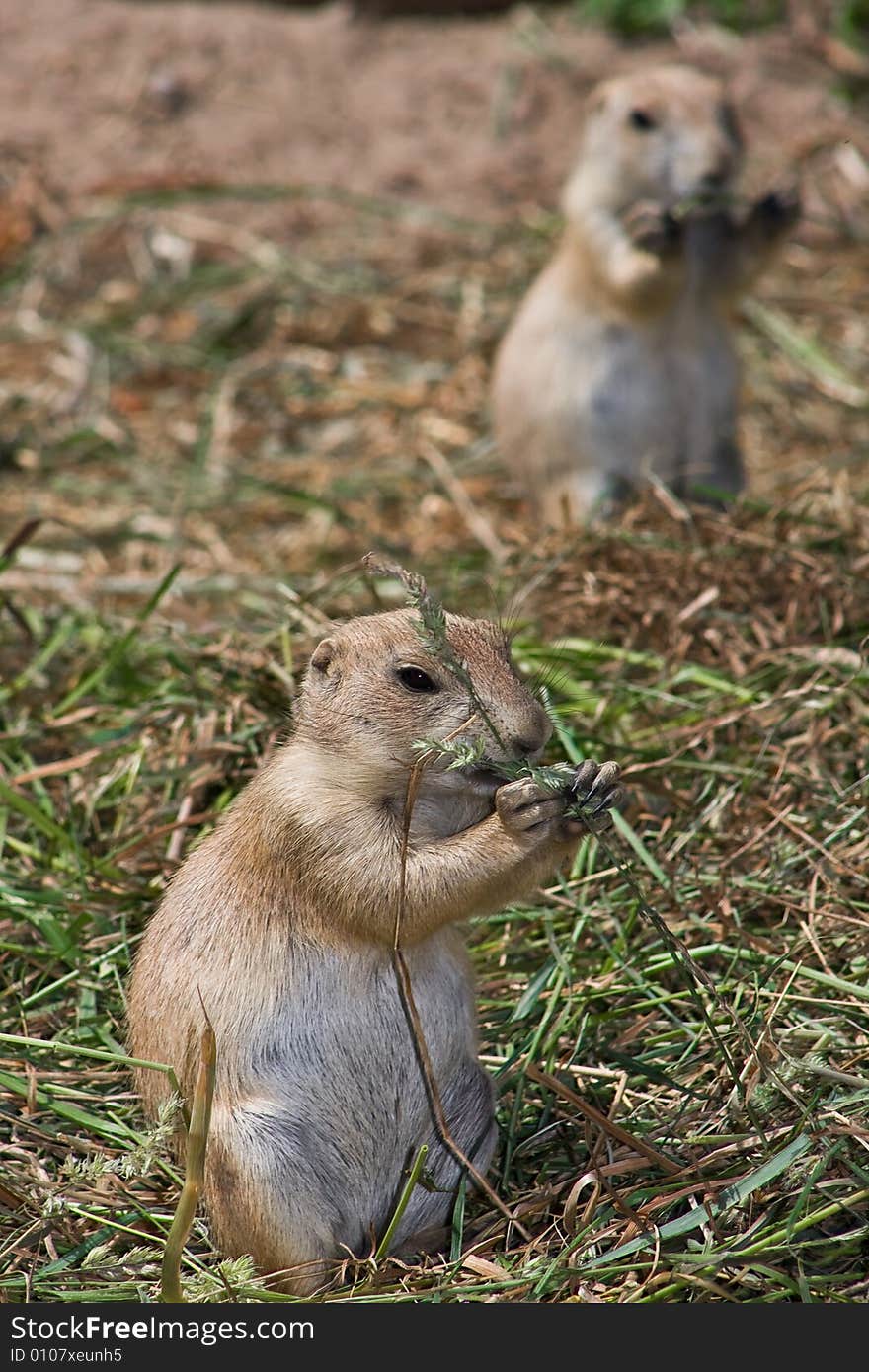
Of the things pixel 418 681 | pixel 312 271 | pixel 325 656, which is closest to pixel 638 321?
pixel 312 271

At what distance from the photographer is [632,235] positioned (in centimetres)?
697

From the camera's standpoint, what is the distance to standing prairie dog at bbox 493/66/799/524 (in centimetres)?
712

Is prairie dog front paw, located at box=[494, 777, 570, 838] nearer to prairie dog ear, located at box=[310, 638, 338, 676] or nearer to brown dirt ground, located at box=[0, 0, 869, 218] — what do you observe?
prairie dog ear, located at box=[310, 638, 338, 676]

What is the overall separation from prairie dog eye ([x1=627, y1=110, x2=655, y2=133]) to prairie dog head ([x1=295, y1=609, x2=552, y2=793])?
4014mm

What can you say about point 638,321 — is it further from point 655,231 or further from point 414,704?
point 414,704

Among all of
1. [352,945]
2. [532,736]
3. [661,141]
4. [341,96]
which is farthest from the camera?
[341,96]

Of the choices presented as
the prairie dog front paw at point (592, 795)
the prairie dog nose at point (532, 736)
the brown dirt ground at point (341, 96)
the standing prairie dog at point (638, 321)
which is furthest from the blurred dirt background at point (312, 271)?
the prairie dog front paw at point (592, 795)

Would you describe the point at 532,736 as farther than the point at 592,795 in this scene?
Yes

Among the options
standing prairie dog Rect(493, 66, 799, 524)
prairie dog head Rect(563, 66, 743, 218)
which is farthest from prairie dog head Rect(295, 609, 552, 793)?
prairie dog head Rect(563, 66, 743, 218)

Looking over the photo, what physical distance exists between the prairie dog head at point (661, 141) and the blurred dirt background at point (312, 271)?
0.50 metres

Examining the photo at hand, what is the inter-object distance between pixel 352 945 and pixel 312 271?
667 cm

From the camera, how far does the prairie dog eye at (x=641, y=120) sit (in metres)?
7.09

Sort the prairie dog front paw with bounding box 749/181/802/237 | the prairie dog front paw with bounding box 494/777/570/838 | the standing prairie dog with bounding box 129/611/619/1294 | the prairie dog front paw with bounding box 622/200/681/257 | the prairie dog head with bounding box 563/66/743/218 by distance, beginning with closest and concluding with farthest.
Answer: the prairie dog front paw with bounding box 494/777/570/838 < the standing prairie dog with bounding box 129/611/619/1294 < the prairie dog front paw with bounding box 622/200/681/257 < the prairie dog head with bounding box 563/66/743/218 < the prairie dog front paw with bounding box 749/181/802/237

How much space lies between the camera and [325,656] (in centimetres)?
383
